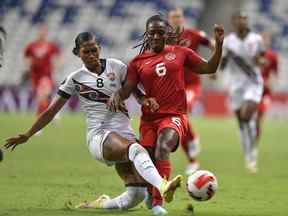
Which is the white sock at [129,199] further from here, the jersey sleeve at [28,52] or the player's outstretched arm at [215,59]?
the jersey sleeve at [28,52]

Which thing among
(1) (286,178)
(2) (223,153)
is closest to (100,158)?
(1) (286,178)

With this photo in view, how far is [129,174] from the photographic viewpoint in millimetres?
10398

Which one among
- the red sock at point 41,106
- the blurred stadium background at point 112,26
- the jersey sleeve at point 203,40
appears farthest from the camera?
the blurred stadium background at point 112,26

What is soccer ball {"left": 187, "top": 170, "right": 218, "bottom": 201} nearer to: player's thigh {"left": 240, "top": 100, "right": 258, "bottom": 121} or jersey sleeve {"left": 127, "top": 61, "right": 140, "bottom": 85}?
A: jersey sleeve {"left": 127, "top": 61, "right": 140, "bottom": 85}

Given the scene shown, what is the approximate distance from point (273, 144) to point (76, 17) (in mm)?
15880

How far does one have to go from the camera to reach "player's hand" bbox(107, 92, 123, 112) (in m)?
9.92

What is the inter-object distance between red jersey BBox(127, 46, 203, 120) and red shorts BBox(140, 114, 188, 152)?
0.21ft

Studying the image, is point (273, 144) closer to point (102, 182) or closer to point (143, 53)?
point (102, 182)

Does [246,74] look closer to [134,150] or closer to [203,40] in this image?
[203,40]

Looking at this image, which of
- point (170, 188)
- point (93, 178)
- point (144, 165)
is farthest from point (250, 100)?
point (170, 188)

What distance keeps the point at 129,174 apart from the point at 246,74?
23.9ft

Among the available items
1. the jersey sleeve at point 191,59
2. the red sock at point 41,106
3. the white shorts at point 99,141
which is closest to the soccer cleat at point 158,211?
the white shorts at point 99,141

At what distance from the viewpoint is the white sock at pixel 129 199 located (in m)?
10.3

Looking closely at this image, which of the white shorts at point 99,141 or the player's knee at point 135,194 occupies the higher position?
the white shorts at point 99,141
